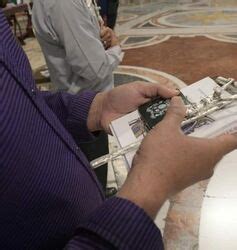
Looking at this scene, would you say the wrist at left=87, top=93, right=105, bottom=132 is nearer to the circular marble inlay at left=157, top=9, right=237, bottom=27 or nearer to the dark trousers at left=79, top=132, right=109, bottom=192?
the dark trousers at left=79, top=132, right=109, bottom=192

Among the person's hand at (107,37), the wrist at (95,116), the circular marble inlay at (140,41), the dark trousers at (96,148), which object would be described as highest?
the wrist at (95,116)

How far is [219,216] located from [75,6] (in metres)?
1.14

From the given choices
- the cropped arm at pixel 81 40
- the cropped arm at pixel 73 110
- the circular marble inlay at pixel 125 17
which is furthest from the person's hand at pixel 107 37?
the circular marble inlay at pixel 125 17

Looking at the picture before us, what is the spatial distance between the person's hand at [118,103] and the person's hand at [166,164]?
1.01 ft

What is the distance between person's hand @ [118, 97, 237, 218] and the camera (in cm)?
62

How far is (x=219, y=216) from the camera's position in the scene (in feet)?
5.82

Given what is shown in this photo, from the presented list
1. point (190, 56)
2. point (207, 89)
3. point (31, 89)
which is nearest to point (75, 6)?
point (207, 89)

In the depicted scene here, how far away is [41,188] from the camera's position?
0.64m

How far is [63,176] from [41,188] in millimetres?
62

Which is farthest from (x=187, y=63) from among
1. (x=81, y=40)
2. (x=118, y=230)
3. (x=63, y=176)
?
(x=118, y=230)

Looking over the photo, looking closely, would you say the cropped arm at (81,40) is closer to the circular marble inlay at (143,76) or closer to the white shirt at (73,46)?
the white shirt at (73,46)

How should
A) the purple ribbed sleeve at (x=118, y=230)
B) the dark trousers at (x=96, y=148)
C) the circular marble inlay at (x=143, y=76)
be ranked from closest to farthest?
1. the purple ribbed sleeve at (x=118, y=230)
2. the dark trousers at (x=96, y=148)
3. the circular marble inlay at (x=143, y=76)

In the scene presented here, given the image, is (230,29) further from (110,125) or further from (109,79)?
(110,125)

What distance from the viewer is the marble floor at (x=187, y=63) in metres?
1.72
